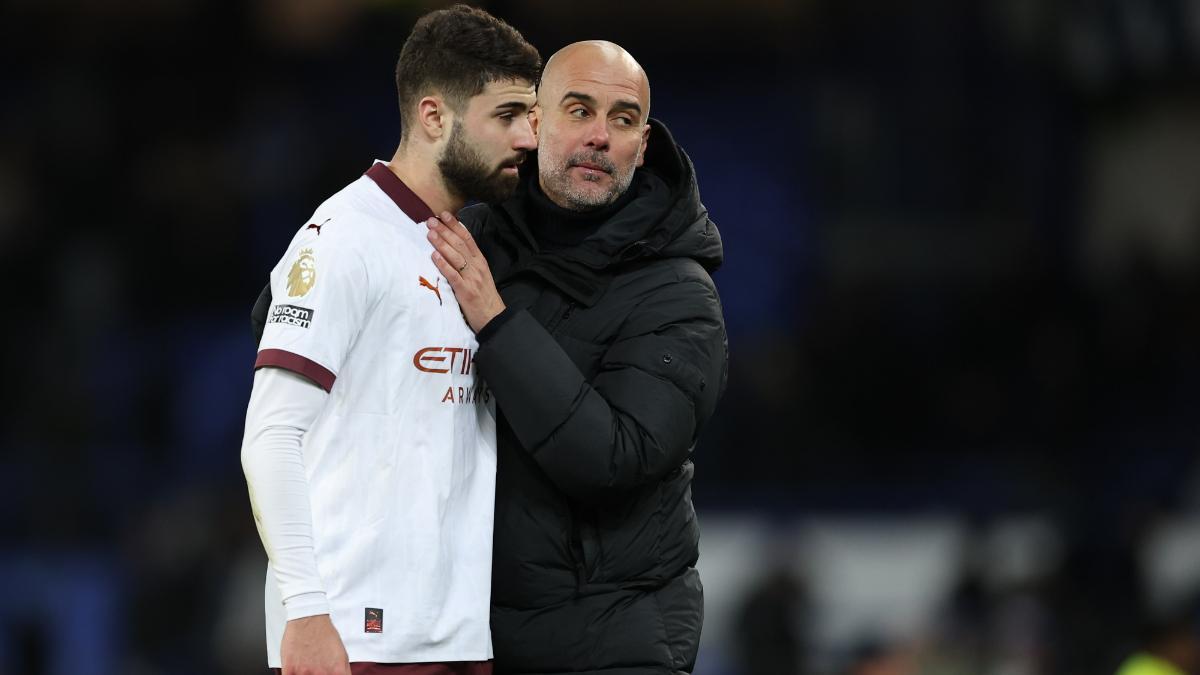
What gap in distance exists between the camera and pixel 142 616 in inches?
392

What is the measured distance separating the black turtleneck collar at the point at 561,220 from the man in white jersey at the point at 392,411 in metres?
0.22

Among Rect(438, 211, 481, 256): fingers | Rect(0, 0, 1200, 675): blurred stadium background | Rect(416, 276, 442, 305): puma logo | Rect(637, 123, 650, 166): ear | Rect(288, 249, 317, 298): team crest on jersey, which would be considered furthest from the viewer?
Rect(0, 0, 1200, 675): blurred stadium background

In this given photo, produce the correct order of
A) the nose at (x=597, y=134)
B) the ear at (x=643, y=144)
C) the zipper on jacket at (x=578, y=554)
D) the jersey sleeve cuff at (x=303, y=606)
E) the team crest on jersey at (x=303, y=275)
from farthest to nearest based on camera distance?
the ear at (x=643, y=144)
the nose at (x=597, y=134)
the zipper on jacket at (x=578, y=554)
the team crest on jersey at (x=303, y=275)
the jersey sleeve cuff at (x=303, y=606)

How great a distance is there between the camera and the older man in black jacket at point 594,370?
11.7 feet

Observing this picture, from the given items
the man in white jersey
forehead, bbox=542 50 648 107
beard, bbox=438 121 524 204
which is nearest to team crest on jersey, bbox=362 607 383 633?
the man in white jersey

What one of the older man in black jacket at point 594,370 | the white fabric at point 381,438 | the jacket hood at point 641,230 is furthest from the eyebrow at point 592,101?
the white fabric at point 381,438

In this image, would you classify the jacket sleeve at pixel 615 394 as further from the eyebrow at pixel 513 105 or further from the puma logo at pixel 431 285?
the eyebrow at pixel 513 105

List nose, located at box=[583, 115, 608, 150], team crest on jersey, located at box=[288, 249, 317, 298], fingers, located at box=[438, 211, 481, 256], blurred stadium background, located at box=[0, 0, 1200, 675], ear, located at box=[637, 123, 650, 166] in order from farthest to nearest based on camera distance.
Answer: blurred stadium background, located at box=[0, 0, 1200, 675]
ear, located at box=[637, 123, 650, 166]
nose, located at box=[583, 115, 608, 150]
fingers, located at box=[438, 211, 481, 256]
team crest on jersey, located at box=[288, 249, 317, 298]

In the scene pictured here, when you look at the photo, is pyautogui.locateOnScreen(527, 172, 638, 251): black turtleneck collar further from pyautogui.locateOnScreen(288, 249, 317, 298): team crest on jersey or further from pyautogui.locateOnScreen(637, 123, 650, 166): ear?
pyautogui.locateOnScreen(288, 249, 317, 298): team crest on jersey

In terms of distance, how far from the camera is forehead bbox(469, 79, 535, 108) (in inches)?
145

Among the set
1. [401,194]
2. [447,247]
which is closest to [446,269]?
[447,247]

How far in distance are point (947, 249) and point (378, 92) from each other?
479 centimetres

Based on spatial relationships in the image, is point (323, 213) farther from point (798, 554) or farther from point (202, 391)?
point (202, 391)

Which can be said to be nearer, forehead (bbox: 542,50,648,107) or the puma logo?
the puma logo
